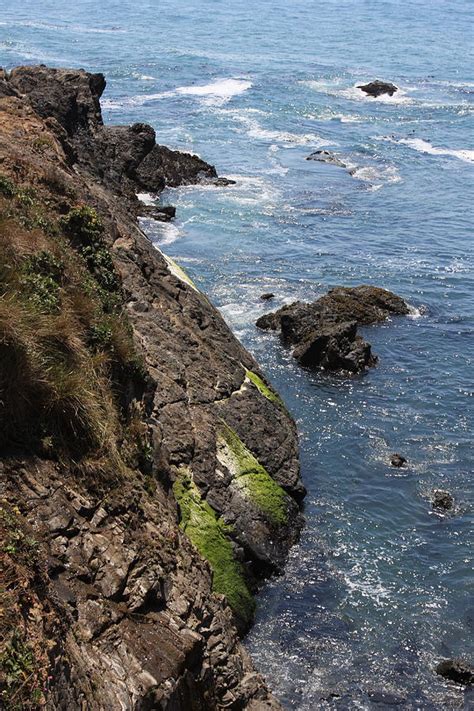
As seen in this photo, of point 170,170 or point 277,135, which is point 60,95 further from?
point 277,135

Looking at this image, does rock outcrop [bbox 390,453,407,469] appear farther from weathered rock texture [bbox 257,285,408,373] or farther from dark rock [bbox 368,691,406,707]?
dark rock [bbox 368,691,406,707]

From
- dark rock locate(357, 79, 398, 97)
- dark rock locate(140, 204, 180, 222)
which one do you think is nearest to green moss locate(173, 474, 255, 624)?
dark rock locate(140, 204, 180, 222)

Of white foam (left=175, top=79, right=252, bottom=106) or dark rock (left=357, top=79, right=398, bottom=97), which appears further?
dark rock (left=357, top=79, right=398, bottom=97)

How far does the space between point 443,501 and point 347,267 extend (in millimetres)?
19910

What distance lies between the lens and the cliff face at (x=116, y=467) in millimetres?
9914

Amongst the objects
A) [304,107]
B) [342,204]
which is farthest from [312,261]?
[304,107]

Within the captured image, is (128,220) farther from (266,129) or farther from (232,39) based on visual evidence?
(232,39)

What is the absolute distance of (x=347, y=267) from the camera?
40.7 m

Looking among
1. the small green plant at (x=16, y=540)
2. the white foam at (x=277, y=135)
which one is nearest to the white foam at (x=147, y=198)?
the white foam at (x=277, y=135)

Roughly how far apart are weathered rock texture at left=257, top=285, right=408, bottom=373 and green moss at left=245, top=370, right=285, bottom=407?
6.47 m

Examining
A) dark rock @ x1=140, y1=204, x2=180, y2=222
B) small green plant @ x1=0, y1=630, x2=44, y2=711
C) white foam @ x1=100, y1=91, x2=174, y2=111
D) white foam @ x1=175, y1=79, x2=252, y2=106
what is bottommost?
dark rock @ x1=140, y1=204, x2=180, y2=222

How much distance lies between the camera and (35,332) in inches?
477

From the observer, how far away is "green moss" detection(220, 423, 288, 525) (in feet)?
64.0

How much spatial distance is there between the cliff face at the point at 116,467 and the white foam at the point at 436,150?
147 feet
